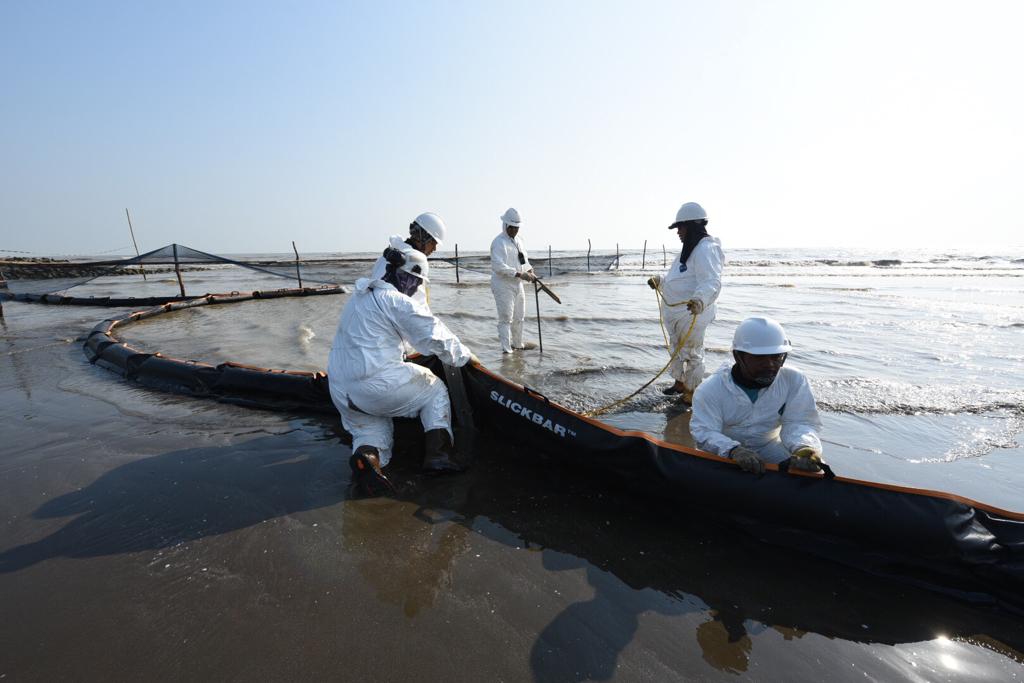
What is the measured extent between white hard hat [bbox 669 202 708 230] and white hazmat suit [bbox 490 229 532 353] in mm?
2556

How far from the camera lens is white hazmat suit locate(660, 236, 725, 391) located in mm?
4922

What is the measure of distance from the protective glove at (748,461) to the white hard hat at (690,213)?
298cm

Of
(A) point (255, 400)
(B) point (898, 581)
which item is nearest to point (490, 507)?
(B) point (898, 581)

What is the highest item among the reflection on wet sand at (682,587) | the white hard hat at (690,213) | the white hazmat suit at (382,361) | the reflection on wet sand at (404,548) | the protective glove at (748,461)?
the white hard hat at (690,213)

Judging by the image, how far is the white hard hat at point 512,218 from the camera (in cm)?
695

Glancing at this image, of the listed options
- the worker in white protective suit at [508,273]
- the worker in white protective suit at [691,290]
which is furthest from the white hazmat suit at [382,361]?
the worker in white protective suit at [508,273]

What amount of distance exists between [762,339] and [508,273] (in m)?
4.60

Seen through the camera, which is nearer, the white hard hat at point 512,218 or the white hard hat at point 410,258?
the white hard hat at point 410,258

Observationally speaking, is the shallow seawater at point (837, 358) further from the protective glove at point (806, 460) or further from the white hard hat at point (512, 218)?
the white hard hat at point (512, 218)

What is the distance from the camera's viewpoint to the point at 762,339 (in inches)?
107

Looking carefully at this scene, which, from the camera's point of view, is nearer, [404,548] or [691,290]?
[404,548]

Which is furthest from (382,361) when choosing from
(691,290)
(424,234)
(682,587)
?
(691,290)

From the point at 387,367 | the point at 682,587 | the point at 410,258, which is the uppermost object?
the point at 410,258

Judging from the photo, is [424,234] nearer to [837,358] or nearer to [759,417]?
[759,417]
